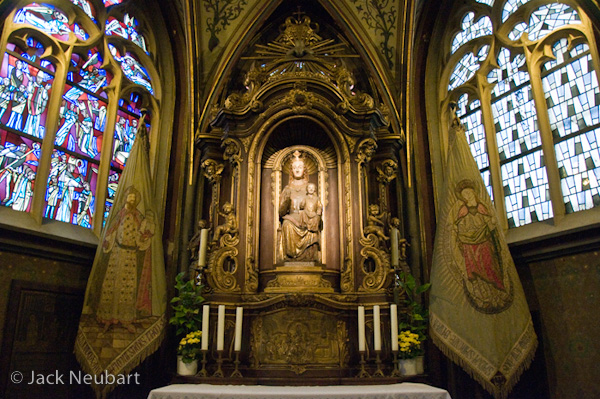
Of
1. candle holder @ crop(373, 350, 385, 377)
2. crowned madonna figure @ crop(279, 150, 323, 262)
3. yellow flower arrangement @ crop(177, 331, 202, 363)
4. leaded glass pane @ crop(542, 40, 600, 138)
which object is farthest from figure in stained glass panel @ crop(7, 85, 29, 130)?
leaded glass pane @ crop(542, 40, 600, 138)

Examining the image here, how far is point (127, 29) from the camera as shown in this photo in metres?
8.77

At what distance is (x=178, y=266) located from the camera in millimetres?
8188

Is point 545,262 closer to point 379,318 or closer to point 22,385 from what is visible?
point 379,318

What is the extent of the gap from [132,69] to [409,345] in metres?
6.03

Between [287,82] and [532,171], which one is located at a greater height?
[287,82]

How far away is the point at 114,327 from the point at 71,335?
79 cm

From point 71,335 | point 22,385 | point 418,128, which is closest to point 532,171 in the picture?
point 418,128

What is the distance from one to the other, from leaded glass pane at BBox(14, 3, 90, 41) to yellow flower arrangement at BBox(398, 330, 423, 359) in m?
6.25

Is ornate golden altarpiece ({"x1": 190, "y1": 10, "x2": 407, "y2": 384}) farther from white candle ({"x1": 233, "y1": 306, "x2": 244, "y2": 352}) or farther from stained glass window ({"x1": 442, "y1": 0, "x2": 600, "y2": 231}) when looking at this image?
stained glass window ({"x1": 442, "y1": 0, "x2": 600, "y2": 231})

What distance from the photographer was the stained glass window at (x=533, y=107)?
6.96m

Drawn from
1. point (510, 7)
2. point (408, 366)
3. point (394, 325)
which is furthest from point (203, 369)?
point (510, 7)

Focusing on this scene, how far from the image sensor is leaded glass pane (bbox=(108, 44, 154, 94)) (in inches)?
338

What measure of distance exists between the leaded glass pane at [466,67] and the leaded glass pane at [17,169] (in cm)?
649

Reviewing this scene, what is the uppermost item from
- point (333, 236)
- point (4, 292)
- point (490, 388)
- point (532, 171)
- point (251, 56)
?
point (251, 56)
